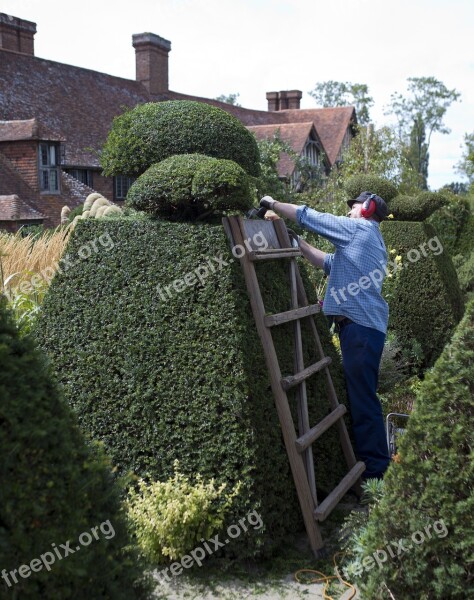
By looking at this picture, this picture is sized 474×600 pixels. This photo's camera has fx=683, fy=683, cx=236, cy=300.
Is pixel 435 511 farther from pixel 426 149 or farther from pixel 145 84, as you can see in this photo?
pixel 426 149

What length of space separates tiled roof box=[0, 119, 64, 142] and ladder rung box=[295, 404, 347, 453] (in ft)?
68.8

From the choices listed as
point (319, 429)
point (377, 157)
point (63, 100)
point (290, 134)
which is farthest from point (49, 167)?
point (319, 429)

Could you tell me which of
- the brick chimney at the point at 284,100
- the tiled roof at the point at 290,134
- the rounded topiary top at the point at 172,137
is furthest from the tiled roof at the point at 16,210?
the brick chimney at the point at 284,100

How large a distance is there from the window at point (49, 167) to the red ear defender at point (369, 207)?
20.6 m

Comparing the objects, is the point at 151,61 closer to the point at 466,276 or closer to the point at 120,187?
the point at 120,187

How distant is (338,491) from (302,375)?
91 centimetres

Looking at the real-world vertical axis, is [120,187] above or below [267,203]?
above

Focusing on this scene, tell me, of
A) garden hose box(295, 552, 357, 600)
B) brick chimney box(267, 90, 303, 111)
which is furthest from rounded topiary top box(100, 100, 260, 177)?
brick chimney box(267, 90, 303, 111)

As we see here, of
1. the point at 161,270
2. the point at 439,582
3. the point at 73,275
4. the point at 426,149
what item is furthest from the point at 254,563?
the point at 426,149

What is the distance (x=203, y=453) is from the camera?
426 centimetres

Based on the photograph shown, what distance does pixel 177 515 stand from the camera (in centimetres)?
402

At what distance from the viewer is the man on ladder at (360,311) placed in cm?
516

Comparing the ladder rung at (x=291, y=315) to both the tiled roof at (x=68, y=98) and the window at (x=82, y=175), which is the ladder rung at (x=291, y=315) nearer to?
the tiled roof at (x=68, y=98)

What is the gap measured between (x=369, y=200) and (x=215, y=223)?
1.50 metres
